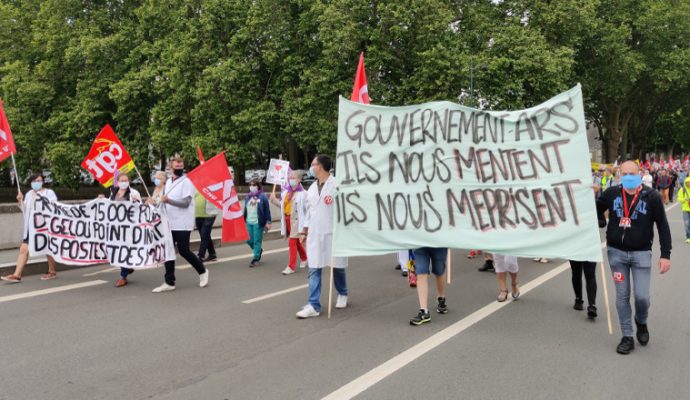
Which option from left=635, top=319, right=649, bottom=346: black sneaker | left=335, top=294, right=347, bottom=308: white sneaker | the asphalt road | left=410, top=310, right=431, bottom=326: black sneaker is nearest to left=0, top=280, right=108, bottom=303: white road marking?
the asphalt road

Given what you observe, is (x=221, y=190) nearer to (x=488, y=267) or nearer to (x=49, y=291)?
(x=49, y=291)

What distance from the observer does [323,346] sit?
207 inches

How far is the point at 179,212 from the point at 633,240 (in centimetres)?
579

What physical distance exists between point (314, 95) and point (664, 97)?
3002 centimetres

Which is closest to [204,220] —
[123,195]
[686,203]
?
[123,195]

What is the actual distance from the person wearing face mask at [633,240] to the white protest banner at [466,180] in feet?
0.97

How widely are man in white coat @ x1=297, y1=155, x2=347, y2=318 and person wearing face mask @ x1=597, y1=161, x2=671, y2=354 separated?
2.95 m

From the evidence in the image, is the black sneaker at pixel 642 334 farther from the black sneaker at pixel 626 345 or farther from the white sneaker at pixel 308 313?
the white sneaker at pixel 308 313

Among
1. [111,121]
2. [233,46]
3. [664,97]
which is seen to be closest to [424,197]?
[233,46]

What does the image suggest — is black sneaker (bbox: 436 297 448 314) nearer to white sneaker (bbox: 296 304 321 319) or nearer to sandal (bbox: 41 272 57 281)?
white sneaker (bbox: 296 304 321 319)

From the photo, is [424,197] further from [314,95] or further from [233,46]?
[233,46]

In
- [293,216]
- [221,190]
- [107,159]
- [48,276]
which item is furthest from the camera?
[293,216]

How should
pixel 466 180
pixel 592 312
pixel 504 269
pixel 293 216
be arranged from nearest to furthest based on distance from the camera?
pixel 466 180, pixel 592 312, pixel 504 269, pixel 293 216

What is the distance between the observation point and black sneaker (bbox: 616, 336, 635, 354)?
16.5 ft
